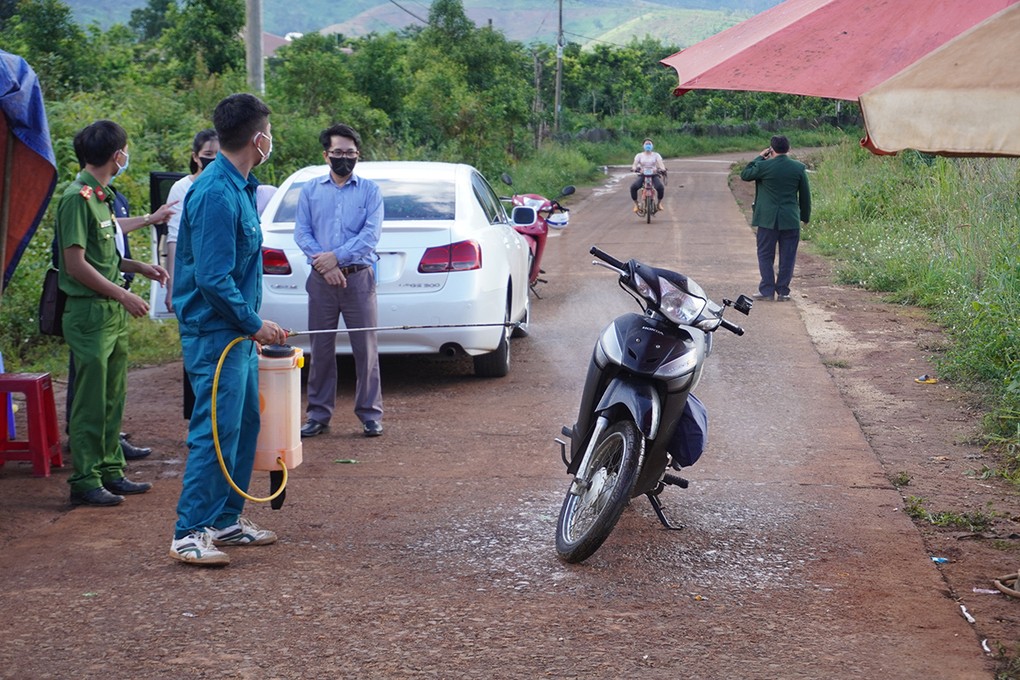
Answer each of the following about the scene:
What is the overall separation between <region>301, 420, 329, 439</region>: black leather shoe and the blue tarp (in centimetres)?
207

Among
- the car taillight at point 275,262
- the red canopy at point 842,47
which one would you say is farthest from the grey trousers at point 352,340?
the red canopy at point 842,47

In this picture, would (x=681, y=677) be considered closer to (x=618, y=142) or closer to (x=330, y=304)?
(x=330, y=304)

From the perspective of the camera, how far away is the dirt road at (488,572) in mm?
4184

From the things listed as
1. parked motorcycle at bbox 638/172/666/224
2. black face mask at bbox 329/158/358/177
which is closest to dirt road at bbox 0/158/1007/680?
black face mask at bbox 329/158/358/177

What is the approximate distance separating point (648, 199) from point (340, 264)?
1672cm

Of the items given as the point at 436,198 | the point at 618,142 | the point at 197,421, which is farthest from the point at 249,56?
the point at 618,142

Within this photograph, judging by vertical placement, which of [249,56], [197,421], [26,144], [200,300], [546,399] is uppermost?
[249,56]

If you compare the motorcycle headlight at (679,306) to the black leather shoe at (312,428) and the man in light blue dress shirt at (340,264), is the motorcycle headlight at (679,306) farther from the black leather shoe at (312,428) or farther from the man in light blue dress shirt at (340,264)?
the black leather shoe at (312,428)

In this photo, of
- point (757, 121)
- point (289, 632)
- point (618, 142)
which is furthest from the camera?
point (757, 121)

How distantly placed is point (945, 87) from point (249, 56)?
1461cm

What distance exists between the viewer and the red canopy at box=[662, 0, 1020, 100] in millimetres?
3934

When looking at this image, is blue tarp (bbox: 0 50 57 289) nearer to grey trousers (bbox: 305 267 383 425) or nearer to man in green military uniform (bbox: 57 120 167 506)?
man in green military uniform (bbox: 57 120 167 506)

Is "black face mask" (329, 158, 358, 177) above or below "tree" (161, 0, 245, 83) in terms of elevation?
below

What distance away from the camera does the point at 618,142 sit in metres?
49.2
